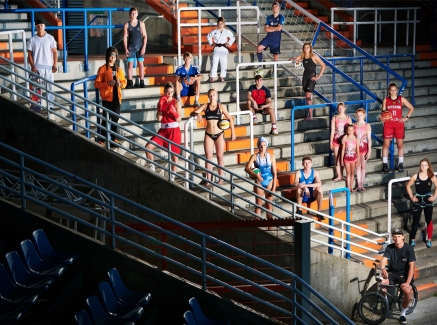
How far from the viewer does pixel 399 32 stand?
24.4 metres

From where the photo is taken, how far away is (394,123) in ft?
57.1

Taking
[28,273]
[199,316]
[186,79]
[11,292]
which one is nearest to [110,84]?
[186,79]

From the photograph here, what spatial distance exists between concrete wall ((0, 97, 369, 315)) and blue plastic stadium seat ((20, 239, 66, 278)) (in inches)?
140

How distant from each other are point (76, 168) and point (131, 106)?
2.47m

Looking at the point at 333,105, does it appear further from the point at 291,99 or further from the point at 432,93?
the point at 432,93

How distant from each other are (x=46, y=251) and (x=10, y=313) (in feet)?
5.10

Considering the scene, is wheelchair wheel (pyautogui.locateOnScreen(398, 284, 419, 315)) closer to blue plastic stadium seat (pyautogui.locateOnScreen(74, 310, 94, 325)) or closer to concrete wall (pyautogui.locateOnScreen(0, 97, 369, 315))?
concrete wall (pyautogui.locateOnScreen(0, 97, 369, 315))

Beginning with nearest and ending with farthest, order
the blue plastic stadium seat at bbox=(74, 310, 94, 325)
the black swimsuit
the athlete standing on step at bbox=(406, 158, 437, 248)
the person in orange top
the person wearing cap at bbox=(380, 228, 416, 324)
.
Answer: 1. the blue plastic stadium seat at bbox=(74, 310, 94, 325)
2. the person wearing cap at bbox=(380, 228, 416, 324)
3. the person in orange top
4. the black swimsuit
5. the athlete standing on step at bbox=(406, 158, 437, 248)

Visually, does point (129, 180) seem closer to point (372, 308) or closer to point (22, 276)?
point (22, 276)

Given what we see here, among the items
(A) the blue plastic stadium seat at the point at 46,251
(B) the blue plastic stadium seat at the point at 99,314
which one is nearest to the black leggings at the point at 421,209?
(A) the blue plastic stadium seat at the point at 46,251

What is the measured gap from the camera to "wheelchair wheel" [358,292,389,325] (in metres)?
13.8

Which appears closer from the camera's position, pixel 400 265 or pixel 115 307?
pixel 115 307

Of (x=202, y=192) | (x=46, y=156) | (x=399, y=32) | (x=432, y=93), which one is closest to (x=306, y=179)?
(x=202, y=192)

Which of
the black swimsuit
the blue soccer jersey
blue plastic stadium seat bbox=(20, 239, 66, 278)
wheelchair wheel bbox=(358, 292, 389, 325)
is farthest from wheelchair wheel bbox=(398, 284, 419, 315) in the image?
the blue soccer jersey
